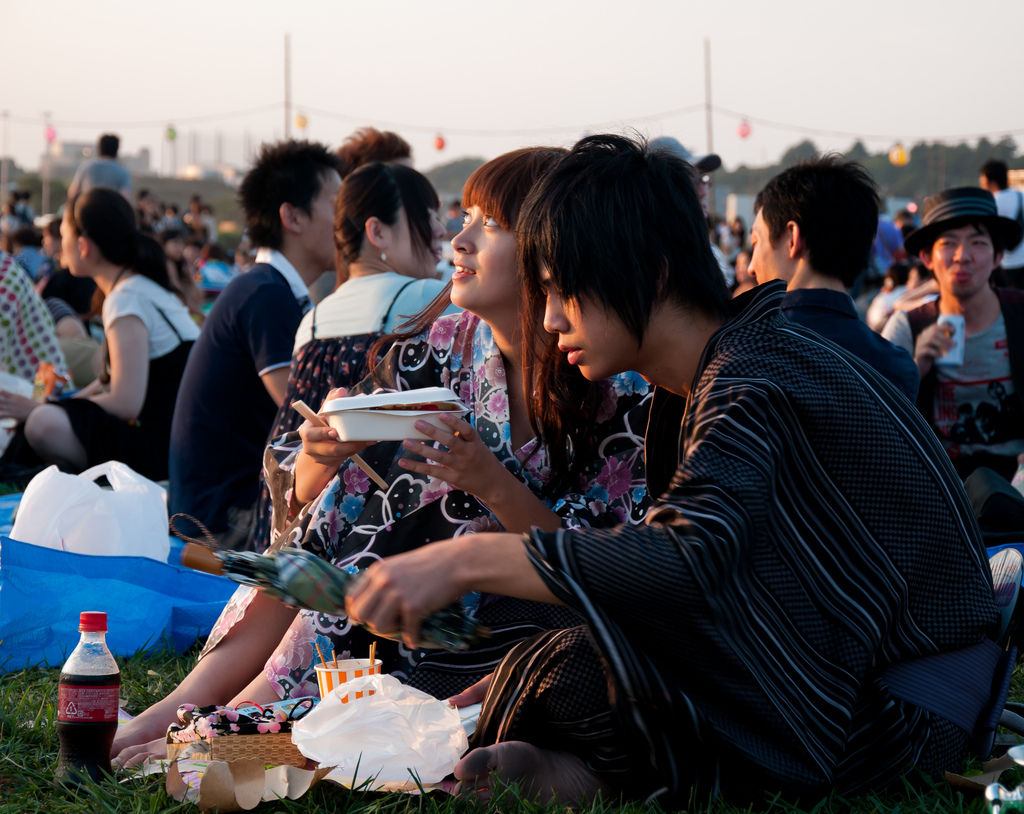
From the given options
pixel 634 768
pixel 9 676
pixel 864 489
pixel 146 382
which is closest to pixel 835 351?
pixel 864 489

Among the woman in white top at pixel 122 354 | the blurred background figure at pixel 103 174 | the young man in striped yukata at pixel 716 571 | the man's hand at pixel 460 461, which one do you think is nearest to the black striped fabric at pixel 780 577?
the young man in striped yukata at pixel 716 571

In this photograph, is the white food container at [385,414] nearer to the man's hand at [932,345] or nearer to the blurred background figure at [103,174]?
the man's hand at [932,345]

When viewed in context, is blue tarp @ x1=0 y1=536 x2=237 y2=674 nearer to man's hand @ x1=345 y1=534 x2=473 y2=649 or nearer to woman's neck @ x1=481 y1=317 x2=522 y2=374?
woman's neck @ x1=481 y1=317 x2=522 y2=374

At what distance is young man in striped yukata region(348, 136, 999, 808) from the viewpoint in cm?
153

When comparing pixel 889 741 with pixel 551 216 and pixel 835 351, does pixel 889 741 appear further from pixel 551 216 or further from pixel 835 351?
pixel 551 216

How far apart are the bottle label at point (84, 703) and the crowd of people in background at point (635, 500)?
0.18 m

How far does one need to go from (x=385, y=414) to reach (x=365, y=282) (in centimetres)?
165

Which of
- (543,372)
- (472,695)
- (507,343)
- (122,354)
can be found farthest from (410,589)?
(122,354)

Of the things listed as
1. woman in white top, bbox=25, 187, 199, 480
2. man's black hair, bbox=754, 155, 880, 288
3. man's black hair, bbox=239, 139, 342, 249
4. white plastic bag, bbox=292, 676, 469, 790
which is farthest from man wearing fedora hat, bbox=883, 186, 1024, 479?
woman in white top, bbox=25, 187, 199, 480

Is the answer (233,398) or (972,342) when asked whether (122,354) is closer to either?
(233,398)

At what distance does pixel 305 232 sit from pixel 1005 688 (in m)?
3.24

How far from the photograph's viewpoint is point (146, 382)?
16.7ft

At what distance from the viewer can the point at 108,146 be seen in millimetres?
9609

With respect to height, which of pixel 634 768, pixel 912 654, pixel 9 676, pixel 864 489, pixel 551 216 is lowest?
pixel 9 676
